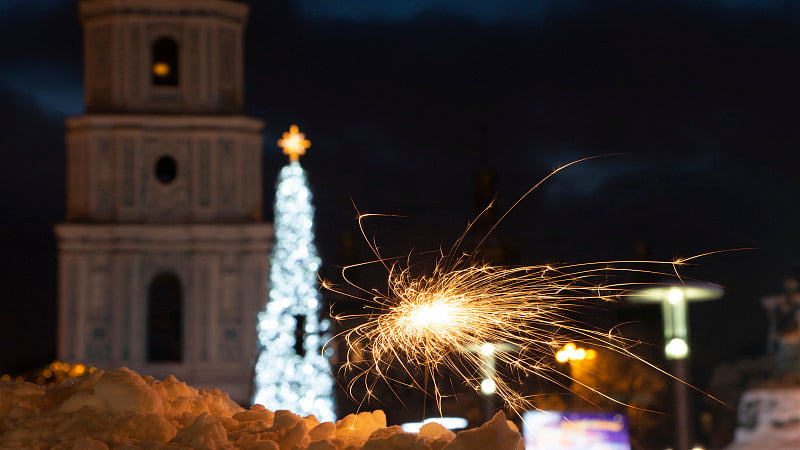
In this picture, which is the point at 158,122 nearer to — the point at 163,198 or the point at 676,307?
the point at 163,198

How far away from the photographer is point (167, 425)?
4465mm

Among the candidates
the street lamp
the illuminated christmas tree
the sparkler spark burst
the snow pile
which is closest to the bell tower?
the illuminated christmas tree

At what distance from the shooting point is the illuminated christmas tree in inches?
1141

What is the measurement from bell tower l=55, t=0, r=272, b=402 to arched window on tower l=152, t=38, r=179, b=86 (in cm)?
4

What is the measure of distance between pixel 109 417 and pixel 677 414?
35.5ft

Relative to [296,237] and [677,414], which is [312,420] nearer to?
[677,414]

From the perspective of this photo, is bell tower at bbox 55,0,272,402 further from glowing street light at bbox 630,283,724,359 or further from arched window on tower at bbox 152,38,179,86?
glowing street light at bbox 630,283,724,359

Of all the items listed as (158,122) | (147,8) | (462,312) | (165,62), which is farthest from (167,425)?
(165,62)

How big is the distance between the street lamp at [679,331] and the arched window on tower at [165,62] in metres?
22.7

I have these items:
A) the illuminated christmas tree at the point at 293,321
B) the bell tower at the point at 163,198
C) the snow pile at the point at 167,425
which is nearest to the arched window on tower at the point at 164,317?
the bell tower at the point at 163,198

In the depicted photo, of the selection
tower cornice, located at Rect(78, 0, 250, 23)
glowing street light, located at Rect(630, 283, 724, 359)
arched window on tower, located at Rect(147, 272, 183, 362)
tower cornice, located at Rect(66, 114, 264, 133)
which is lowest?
arched window on tower, located at Rect(147, 272, 183, 362)

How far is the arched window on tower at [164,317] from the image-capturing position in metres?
33.5

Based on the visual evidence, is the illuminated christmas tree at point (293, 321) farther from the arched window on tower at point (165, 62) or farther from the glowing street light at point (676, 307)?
the glowing street light at point (676, 307)

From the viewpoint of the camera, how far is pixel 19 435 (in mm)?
4434
